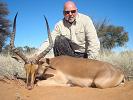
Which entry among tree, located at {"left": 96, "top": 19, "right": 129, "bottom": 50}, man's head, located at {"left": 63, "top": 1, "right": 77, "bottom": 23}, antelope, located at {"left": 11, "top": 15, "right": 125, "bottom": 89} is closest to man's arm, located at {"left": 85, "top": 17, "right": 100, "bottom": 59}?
man's head, located at {"left": 63, "top": 1, "right": 77, "bottom": 23}

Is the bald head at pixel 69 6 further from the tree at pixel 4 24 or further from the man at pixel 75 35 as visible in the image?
the tree at pixel 4 24

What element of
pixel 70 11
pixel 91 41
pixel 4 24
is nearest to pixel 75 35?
pixel 91 41

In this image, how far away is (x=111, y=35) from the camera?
958 inches

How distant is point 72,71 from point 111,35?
1807cm

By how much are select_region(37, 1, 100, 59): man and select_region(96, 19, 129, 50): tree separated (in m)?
13.5

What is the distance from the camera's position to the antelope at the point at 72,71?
6.16 metres

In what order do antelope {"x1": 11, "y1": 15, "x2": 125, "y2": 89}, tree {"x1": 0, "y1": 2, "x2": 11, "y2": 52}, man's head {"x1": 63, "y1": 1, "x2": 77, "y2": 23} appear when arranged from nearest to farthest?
A: antelope {"x1": 11, "y1": 15, "x2": 125, "y2": 89}
man's head {"x1": 63, "y1": 1, "x2": 77, "y2": 23}
tree {"x1": 0, "y1": 2, "x2": 11, "y2": 52}

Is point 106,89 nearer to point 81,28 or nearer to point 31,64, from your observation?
point 31,64

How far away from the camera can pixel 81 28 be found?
7.87 m

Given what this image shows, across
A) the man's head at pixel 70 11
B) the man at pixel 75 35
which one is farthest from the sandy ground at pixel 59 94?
the man's head at pixel 70 11

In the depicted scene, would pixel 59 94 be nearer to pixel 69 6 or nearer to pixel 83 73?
pixel 83 73

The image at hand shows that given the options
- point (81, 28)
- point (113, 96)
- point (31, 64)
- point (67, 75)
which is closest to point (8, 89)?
point (31, 64)

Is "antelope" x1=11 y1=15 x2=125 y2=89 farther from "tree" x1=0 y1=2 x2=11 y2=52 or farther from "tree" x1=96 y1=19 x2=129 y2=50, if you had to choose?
"tree" x1=96 y1=19 x2=129 y2=50

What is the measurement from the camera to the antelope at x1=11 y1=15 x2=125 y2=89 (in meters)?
6.16
